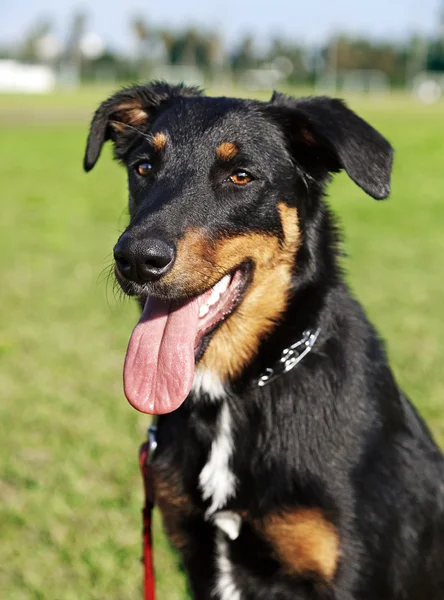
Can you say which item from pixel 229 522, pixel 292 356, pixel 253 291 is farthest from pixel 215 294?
pixel 229 522

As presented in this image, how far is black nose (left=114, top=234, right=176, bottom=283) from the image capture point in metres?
2.72

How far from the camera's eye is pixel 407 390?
6180 mm

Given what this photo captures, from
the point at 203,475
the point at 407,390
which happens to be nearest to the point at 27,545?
the point at 203,475

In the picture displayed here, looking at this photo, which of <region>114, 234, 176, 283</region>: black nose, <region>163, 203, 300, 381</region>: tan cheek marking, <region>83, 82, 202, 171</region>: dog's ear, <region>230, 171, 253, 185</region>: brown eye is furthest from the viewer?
<region>83, 82, 202, 171</region>: dog's ear

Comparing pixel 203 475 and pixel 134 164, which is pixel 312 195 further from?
pixel 203 475

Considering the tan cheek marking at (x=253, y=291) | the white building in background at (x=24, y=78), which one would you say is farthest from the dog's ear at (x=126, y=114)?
the white building in background at (x=24, y=78)

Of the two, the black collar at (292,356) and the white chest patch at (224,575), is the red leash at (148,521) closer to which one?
the white chest patch at (224,575)

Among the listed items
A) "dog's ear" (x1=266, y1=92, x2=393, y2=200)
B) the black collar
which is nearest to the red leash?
the black collar

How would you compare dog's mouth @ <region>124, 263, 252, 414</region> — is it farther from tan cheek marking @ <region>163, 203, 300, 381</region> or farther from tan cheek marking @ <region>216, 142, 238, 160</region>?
tan cheek marking @ <region>216, 142, 238, 160</region>

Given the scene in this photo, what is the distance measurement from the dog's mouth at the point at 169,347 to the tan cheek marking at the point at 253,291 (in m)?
0.09

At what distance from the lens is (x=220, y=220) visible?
10.1 feet

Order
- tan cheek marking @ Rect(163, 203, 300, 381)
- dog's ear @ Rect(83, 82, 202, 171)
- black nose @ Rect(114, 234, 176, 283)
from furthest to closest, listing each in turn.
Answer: dog's ear @ Rect(83, 82, 202, 171) → tan cheek marking @ Rect(163, 203, 300, 381) → black nose @ Rect(114, 234, 176, 283)

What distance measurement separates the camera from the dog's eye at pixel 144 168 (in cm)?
333

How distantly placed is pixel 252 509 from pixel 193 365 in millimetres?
603
